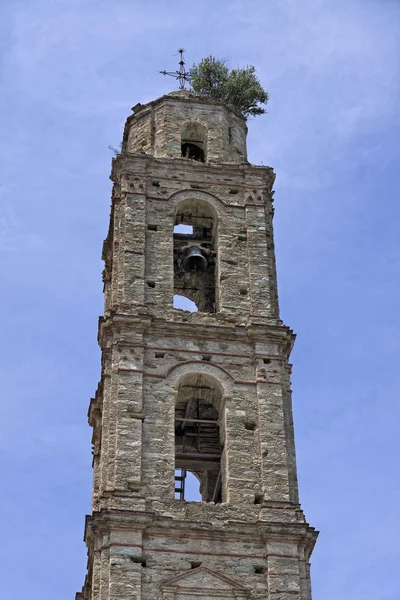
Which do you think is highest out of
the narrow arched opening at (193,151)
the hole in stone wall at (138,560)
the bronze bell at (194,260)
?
the narrow arched opening at (193,151)

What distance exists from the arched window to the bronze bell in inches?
127

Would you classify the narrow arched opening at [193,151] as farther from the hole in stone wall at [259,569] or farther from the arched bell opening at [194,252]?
the hole in stone wall at [259,569]

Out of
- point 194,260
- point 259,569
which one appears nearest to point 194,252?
point 194,260

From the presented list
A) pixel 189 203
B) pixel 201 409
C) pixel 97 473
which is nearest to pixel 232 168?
pixel 189 203

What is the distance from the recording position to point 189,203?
3069cm

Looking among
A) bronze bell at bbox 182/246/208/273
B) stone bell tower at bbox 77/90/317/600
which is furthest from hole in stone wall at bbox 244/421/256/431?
bronze bell at bbox 182/246/208/273

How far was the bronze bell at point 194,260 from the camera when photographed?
98.7 feet

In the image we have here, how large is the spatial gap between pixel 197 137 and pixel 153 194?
3065 mm

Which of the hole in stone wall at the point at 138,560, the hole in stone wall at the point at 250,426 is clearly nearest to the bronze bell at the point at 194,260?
the hole in stone wall at the point at 250,426

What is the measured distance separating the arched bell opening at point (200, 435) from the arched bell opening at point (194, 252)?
7.97 feet

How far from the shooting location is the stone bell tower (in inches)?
965

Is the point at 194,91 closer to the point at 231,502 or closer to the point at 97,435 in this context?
the point at 97,435

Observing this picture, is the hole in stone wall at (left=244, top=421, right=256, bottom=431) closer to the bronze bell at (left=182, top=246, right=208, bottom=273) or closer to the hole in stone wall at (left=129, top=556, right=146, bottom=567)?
the hole in stone wall at (left=129, top=556, right=146, bottom=567)

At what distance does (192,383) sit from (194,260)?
11.6ft
